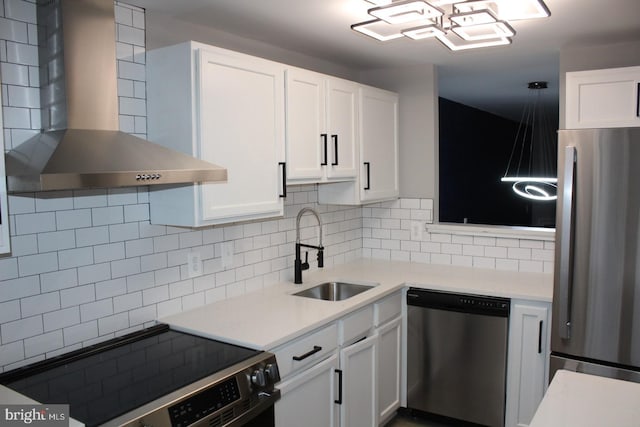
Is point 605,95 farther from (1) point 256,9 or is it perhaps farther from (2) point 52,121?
(2) point 52,121

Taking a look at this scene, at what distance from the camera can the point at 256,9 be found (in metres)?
2.43

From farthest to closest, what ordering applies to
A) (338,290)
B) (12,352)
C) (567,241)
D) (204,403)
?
(338,290)
(567,241)
(12,352)
(204,403)

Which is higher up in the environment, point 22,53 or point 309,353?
point 22,53

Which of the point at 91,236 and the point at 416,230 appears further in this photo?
the point at 416,230

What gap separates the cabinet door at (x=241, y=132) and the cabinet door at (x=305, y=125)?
76 mm

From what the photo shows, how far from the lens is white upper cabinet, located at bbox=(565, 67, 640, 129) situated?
112 inches

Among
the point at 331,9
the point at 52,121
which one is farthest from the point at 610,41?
the point at 52,121

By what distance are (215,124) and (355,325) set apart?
50.5 inches

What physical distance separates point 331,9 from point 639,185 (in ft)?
5.35

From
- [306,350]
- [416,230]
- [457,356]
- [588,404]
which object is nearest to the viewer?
[588,404]

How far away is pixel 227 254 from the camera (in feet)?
9.44

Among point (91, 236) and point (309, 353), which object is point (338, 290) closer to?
point (309, 353)

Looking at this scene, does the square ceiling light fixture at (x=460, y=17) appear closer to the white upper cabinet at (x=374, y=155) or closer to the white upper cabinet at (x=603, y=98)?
the white upper cabinet at (x=603, y=98)

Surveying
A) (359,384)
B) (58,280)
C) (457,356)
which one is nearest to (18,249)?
(58,280)
